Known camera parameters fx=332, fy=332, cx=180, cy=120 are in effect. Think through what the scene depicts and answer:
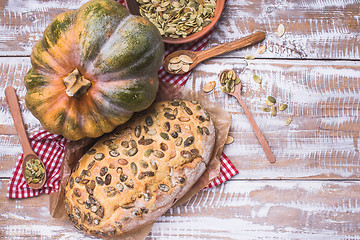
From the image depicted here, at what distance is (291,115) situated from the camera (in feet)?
5.93

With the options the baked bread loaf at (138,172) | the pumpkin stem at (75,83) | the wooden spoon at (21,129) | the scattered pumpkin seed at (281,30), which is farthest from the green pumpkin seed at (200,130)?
the wooden spoon at (21,129)

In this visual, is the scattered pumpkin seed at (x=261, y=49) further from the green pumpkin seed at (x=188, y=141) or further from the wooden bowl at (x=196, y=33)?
the green pumpkin seed at (x=188, y=141)

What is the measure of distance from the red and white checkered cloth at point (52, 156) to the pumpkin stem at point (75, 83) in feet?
1.71

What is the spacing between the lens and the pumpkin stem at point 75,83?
128 cm

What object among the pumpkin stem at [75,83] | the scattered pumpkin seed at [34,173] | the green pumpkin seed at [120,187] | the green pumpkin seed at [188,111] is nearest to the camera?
the pumpkin stem at [75,83]

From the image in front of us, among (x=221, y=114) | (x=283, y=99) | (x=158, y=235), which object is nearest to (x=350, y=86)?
(x=283, y=99)

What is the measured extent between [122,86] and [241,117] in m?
0.71

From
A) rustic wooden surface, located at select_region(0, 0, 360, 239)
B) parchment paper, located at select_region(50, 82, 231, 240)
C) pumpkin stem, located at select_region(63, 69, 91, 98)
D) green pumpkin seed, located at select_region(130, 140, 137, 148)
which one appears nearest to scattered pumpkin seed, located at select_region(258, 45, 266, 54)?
rustic wooden surface, located at select_region(0, 0, 360, 239)

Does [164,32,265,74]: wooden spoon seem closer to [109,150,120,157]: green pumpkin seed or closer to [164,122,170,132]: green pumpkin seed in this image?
[164,122,170,132]: green pumpkin seed

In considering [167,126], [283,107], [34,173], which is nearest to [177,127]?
[167,126]

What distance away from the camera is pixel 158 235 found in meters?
1.78

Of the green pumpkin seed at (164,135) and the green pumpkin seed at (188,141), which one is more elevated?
the green pumpkin seed at (164,135)

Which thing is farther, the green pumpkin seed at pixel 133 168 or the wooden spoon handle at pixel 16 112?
the wooden spoon handle at pixel 16 112

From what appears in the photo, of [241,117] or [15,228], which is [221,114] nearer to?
[241,117]
